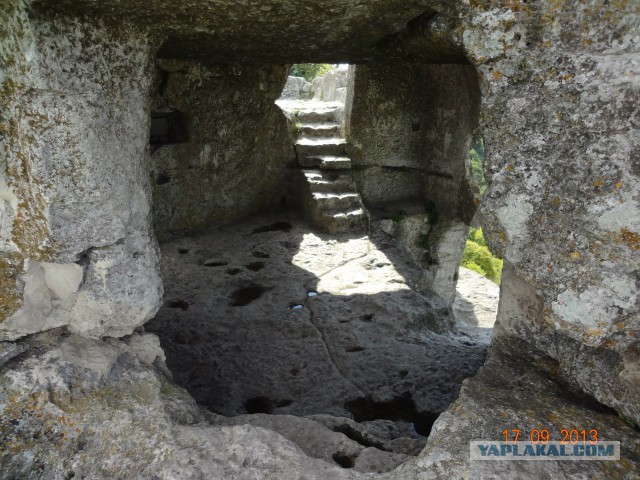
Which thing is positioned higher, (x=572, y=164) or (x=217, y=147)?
(x=572, y=164)

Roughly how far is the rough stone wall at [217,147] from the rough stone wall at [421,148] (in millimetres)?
1438

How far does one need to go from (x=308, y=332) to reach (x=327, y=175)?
9.52 ft

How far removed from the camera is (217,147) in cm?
524

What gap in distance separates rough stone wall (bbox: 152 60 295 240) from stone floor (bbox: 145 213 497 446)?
36cm

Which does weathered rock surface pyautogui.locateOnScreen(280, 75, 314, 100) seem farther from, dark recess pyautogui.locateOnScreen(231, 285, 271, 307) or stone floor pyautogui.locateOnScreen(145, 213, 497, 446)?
dark recess pyautogui.locateOnScreen(231, 285, 271, 307)

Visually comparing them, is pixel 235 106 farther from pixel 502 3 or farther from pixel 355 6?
pixel 502 3

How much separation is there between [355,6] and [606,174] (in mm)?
1080

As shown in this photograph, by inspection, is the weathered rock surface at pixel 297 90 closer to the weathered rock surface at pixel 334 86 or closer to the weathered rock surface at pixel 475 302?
the weathered rock surface at pixel 334 86

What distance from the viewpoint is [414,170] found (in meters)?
7.20

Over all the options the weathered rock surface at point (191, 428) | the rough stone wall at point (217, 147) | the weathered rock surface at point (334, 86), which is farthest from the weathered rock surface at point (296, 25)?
the weathered rock surface at point (334, 86)

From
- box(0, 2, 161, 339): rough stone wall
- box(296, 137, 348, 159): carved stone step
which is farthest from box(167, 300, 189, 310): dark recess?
box(296, 137, 348, 159): carved stone step

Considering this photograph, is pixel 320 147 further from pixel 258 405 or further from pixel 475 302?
pixel 258 405

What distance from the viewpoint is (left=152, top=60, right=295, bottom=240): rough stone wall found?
15.8 feet
